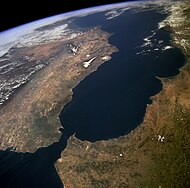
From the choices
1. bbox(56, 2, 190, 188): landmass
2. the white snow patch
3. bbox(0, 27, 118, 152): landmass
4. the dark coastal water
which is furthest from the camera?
the white snow patch

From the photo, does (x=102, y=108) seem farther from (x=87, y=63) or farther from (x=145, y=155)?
(x=87, y=63)

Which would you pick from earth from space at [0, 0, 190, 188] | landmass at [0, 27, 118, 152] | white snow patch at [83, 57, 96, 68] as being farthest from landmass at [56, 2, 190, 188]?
white snow patch at [83, 57, 96, 68]

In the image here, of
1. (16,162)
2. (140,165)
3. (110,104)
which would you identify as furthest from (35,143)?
(140,165)

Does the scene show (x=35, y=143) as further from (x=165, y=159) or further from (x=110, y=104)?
(x=165, y=159)

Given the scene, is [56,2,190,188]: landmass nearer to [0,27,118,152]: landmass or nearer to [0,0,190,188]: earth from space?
[0,0,190,188]: earth from space

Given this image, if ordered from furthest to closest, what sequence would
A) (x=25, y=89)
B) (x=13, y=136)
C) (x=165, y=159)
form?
(x=25, y=89)
(x=13, y=136)
(x=165, y=159)

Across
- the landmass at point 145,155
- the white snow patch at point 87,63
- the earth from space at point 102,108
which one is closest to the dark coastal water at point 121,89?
the earth from space at point 102,108
